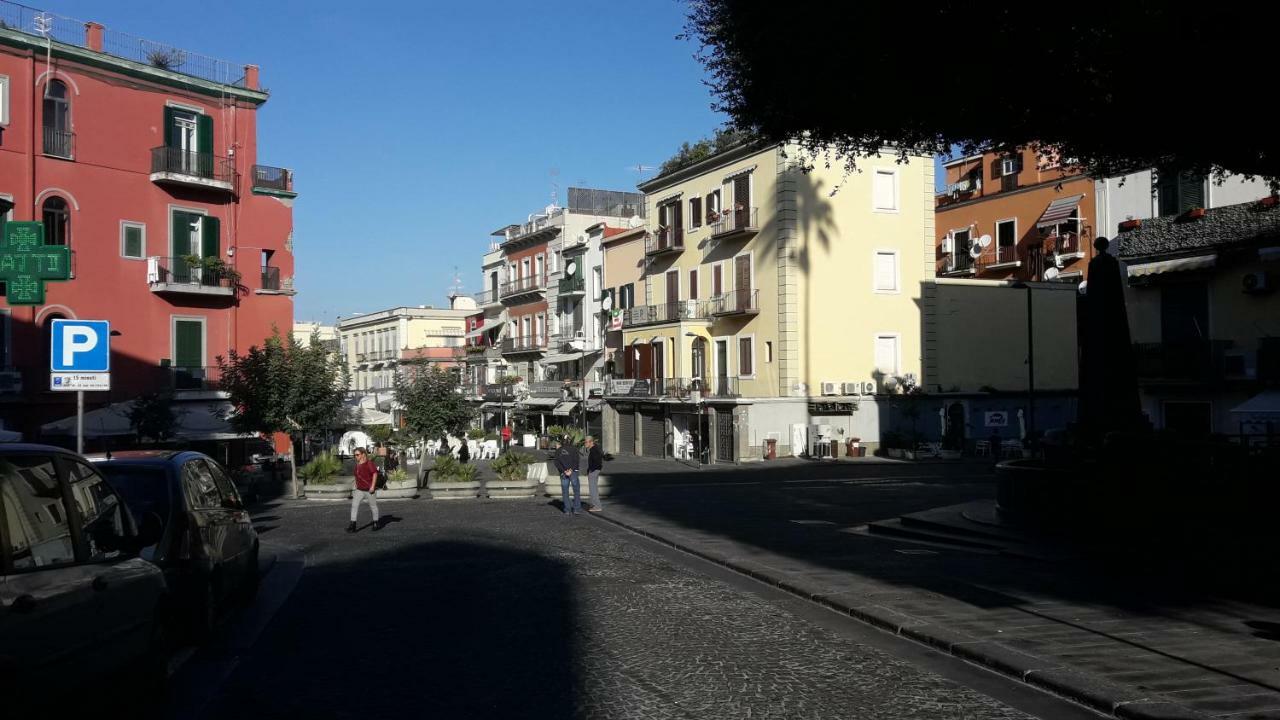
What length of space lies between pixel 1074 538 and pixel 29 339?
29.9m

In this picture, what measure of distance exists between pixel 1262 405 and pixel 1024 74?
18.7 meters

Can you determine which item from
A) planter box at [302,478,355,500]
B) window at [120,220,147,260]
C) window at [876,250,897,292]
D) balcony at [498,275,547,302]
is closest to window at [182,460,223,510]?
planter box at [302,478,355,500]

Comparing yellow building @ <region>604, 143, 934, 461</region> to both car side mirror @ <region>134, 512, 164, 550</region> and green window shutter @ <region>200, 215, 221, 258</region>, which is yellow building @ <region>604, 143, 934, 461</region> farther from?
car side mirror @ <region>134, 512, 164, 550</region>

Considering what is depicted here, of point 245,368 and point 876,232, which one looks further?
point 876,232

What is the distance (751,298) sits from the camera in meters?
45.3

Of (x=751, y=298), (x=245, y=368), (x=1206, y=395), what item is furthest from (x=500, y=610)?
(x=751, y=298)

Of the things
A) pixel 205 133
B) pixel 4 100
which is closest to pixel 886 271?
pixel 205 133

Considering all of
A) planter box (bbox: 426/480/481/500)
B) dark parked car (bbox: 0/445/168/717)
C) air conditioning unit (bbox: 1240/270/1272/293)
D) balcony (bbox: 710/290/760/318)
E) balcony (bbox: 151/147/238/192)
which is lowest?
planter box (bbox: 426/480/481/500)

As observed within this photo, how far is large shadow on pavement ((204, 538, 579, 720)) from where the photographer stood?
6883 millimetres

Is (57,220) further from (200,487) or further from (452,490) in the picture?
(200,487)

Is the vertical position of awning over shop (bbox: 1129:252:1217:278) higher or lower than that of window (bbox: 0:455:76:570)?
higher

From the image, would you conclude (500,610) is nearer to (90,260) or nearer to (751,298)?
(90,260)

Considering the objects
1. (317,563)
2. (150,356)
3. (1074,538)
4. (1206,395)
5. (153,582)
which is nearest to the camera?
(153,582)

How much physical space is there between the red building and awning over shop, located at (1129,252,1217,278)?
88.4 ft
